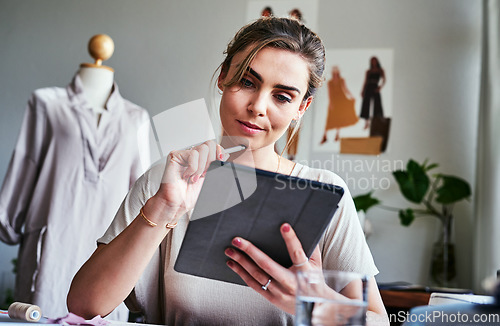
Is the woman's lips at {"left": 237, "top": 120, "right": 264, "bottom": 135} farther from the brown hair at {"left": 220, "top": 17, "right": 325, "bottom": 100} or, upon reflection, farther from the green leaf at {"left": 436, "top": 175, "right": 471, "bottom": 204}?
the green leaf at {"left": 436, "top": 175, "right": 471, "bottom": 204}

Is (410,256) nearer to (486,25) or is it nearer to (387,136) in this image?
(387,136)

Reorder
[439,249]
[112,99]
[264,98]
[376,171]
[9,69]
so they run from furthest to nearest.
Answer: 1. [9,69]
2. [376,171]
3. [439,249]
4. [112,99]
5. [264,98]

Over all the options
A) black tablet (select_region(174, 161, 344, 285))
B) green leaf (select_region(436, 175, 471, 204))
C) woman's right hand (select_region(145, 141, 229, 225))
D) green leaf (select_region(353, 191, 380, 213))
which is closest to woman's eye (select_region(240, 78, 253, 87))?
woman's right hand (select_region(145, 141, 229, 225))

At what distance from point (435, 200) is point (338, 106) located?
675mm

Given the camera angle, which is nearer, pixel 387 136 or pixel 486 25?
pixel 486 25

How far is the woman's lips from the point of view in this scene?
47.9 inches

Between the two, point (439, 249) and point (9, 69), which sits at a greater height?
point (9, 69)

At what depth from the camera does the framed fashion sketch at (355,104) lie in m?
2.74

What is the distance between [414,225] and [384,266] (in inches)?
9.8

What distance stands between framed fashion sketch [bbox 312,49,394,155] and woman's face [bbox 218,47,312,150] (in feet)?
5.05

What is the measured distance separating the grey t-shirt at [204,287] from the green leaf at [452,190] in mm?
1392

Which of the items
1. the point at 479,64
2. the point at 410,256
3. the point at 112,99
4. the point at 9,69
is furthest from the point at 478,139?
the point at 9,69

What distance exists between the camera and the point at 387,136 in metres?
2.72

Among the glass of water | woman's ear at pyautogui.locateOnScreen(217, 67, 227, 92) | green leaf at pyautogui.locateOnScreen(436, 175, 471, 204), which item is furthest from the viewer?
green leaf at pyautogui.locateOnScreen(436, 175, 471, 204)
